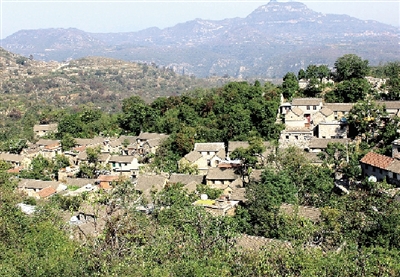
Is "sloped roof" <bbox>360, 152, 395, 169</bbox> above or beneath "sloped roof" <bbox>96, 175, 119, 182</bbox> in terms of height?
above

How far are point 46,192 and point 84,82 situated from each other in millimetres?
92196

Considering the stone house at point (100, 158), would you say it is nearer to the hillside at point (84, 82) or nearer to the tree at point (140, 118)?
the tree at point (140, 118)

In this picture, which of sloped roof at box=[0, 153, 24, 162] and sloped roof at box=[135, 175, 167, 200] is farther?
sloped roof at box=[0, 153, 24, 162]

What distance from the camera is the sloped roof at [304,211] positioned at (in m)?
19.5

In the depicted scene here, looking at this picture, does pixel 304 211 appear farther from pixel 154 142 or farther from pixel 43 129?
pixel 43 129

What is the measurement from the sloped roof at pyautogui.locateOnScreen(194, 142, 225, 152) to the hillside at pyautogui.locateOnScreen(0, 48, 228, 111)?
5830 centimetres

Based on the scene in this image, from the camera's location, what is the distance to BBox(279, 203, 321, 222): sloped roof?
19.5 m

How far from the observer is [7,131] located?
191 ft

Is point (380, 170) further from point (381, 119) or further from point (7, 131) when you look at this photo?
point (7, 131)

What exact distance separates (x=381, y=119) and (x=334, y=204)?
43.8 feet

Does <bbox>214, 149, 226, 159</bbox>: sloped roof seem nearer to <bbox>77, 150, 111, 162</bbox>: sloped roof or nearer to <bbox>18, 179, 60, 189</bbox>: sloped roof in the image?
<bbox>77, 150, 111, 162</bbox>: sloped roof

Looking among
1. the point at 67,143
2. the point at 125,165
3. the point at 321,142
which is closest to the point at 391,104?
the point at 321,142

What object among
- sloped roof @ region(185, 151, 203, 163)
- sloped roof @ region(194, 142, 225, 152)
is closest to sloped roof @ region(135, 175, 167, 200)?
sloped roof @ region(185, 151, 203, 163)

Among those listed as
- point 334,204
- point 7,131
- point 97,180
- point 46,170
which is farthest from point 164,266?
point 7,131
